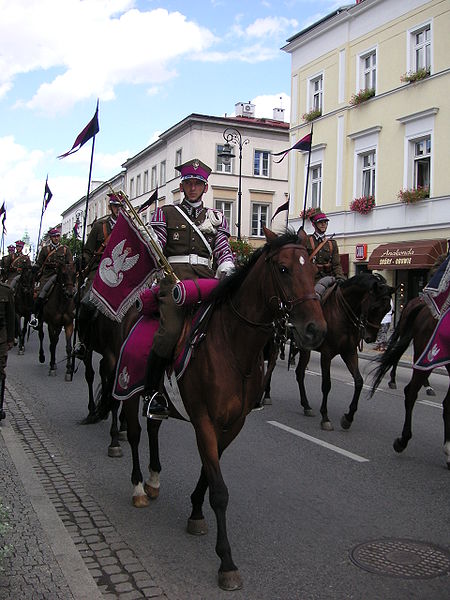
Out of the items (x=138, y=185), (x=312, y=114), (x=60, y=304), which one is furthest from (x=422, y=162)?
(x=138, y=185)

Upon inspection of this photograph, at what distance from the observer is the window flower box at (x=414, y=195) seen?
2273 cm

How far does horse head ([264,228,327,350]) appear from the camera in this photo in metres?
3.90

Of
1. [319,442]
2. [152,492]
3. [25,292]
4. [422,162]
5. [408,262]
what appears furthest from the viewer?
[422,162]

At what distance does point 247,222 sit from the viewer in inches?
1902

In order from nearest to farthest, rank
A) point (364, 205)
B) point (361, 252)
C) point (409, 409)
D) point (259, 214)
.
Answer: point (409, 409) < point (364, 205) < point (361, 252) < point (259, 214)

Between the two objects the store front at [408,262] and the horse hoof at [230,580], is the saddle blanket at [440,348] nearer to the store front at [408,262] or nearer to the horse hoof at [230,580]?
the horse hoof at [230,580]

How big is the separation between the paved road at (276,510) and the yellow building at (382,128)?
15.2m

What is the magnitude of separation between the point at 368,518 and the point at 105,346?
3.98m

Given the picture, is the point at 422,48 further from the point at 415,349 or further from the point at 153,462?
the point at 153,462

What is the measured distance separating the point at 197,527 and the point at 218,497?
0.83 meters

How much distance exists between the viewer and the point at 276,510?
5.36 metres

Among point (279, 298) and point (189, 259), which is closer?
point (279, 298)

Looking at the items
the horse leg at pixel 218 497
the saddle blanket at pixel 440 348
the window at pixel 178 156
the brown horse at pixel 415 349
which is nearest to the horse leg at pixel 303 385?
the brown horse at pixel 415 349

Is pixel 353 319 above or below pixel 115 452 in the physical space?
above
